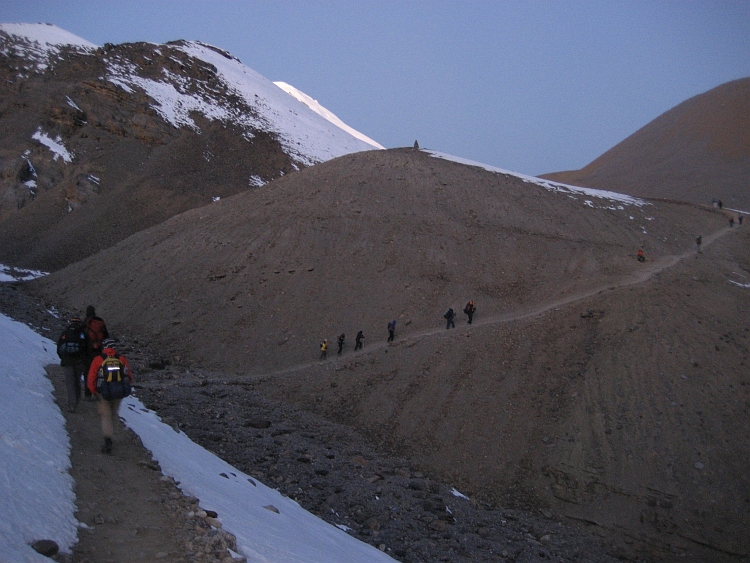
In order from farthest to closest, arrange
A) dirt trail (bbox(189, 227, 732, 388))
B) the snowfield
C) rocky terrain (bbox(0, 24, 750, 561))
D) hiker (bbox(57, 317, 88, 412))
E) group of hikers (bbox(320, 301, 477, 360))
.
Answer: group of hikers (bbox(320, 301, 477, 360))
dirt trail (bbox(189, 227, 732, 388))
rocky terrain (bbox(0, 24, 750, 561))
hiker (bbox(57, 317, 88, 412))
the snowfield

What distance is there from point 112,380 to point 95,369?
0.37 meters

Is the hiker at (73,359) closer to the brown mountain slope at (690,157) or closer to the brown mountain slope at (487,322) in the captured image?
the brown mountain slope at (487,322)

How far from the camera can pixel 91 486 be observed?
6.44 meters

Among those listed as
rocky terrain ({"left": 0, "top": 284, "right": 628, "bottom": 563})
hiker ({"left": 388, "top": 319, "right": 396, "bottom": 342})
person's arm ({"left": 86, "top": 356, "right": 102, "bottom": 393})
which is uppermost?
hiker ({"left": 388, "top": 319, "right": 396, "bottom": 342})

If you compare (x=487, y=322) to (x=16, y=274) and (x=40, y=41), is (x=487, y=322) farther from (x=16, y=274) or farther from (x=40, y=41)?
(x=40, y=41)

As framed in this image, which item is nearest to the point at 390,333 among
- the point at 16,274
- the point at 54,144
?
the point at 16,274

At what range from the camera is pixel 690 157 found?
6838 centimetres

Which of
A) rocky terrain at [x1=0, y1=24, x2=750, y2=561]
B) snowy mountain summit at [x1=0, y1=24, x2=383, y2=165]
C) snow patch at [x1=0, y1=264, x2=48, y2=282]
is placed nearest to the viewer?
rocky terrain at [x1=0, y1=24, x2=750, y2=561]

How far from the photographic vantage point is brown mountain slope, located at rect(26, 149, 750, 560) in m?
15.5

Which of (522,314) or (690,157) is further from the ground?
(690,157)

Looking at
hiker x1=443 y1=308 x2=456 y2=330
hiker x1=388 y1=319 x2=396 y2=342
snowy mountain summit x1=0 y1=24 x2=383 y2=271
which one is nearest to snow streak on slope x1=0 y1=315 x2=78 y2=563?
hiker x1=388 y1=319 x2=396 y2=342

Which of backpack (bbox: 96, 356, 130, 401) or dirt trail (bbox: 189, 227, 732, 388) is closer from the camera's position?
backpack (bbox: 96, 356, 130, 401)

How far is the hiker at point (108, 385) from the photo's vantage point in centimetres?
748

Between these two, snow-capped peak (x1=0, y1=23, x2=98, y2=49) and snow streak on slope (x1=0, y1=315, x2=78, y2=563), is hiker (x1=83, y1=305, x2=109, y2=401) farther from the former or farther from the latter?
snow-capped peak (x1=0, y1=23, x2=98, y2=49)
